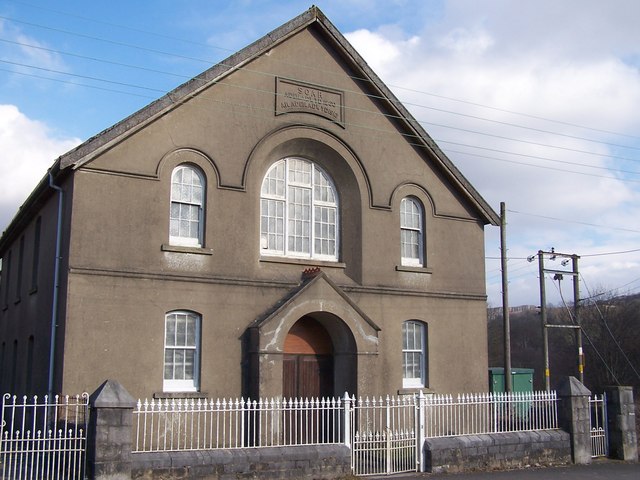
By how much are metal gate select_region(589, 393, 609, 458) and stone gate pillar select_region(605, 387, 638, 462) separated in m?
0.12

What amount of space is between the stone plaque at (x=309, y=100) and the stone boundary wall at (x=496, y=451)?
8779mm

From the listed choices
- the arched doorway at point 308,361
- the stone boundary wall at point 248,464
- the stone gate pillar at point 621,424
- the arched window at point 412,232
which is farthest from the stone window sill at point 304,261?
the stone gate pillar at point 621,424

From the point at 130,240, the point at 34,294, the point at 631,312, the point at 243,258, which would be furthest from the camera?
the point at 631,312

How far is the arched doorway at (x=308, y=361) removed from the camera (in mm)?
18609

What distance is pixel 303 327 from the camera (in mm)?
19031

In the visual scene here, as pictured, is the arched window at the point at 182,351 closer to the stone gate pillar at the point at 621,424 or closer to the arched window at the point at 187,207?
the arched window at the point at 187,207

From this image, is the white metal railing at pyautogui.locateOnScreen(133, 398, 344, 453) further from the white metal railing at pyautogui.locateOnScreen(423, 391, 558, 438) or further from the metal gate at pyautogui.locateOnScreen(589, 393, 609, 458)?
the metal gate at pyautogui.locateOnScreen(589, 393, 609, 458)

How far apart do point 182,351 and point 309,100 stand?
735 centimetres

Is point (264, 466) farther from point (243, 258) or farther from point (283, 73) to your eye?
point (283, 73)

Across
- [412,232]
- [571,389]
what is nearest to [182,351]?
[412,232]

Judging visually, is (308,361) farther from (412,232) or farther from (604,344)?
(604,344)

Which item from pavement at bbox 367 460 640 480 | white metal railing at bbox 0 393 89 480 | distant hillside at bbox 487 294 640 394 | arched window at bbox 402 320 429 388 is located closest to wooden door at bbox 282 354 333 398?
arched window at bbox 402 320 429 388

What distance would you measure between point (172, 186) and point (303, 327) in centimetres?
498

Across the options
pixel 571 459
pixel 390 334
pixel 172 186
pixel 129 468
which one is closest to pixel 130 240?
pixel 172 186
